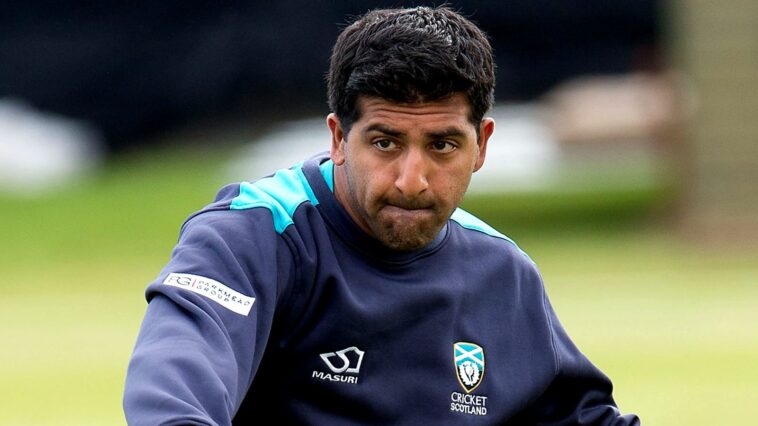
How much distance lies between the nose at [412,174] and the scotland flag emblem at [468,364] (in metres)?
0.54

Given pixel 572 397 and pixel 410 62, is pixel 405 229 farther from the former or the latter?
pixel 572 397

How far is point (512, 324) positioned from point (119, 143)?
14.0 meters

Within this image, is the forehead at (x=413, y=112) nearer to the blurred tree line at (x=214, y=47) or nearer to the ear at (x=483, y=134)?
the ear at (x=483, y=134)

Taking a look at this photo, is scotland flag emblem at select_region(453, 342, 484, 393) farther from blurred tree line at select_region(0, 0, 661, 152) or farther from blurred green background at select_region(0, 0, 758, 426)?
blurred tree line at select_region(0, 0, 661, 152)

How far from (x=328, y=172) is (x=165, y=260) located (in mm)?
11774

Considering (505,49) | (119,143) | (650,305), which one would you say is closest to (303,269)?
(650,305)

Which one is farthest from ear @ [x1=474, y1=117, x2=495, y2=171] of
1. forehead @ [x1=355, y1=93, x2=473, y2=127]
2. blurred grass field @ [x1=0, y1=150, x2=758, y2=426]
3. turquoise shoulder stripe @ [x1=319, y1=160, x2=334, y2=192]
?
blurred grass field @ [x1=0, y1=150, x2=758, y2=426]

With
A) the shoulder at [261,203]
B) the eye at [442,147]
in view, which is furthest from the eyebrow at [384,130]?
the shoulder at [261,203]

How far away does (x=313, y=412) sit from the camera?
13.1 feet

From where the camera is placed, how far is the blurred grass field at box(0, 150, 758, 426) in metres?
10.2

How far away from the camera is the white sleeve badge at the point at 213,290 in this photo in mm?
3635

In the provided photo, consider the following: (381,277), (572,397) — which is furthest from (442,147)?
(572,397)

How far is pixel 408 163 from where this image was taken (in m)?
3.86

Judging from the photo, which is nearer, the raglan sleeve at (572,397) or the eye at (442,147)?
the eye at (442,147)
